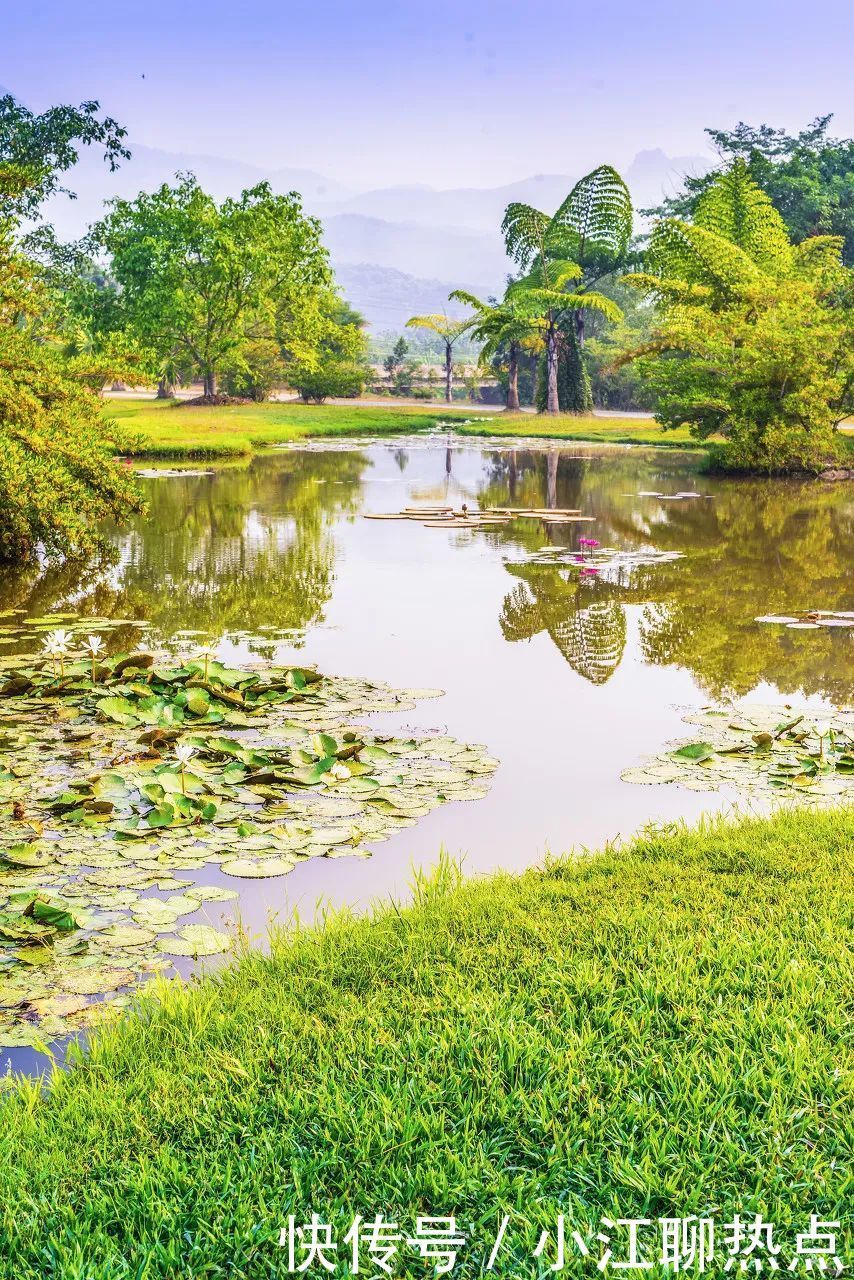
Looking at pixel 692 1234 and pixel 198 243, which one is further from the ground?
pixel 198 243

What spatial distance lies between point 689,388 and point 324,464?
8.56 m

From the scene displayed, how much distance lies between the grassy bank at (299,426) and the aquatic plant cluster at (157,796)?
64.9 ft

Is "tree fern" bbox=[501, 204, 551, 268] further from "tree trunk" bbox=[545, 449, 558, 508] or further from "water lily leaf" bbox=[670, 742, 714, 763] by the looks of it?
"water lily leaf" bbox=[670, 742, 714, 763]

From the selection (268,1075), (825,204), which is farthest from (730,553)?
(825,204)

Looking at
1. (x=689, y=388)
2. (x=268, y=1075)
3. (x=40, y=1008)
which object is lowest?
(x=40, y=1008)

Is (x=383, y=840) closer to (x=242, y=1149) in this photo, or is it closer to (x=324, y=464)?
(x=242, y=1149)

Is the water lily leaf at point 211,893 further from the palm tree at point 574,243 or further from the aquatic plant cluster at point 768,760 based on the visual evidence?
the palm tree at point 574,243

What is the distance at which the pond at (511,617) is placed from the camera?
5488mm

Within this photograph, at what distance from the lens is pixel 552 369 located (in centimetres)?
4247

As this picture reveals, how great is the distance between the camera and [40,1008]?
3703 millimetres

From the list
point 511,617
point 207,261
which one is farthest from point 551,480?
point 207,261

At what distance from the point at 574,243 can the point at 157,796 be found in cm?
4157

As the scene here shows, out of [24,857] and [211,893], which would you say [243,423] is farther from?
[211,893]

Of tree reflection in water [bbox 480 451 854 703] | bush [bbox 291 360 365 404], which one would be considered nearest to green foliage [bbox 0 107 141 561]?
tree reflection in water [bbox 480 451 854 703]
